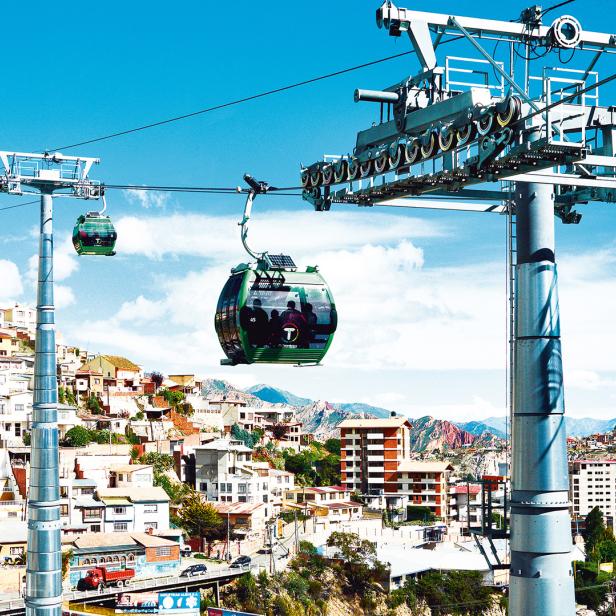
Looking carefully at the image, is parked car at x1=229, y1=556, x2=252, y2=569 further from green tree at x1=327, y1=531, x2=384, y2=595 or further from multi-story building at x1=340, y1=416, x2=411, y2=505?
multi-story building at x1=340, y1=416, x2=411, y2=505

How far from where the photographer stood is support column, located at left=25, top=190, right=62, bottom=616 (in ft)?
70.4

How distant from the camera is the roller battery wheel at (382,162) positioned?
46.1ft

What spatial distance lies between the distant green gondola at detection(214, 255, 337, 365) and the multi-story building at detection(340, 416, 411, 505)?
71.7 metres

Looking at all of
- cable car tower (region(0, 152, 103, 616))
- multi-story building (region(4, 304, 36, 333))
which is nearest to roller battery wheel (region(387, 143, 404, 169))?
cable car tower (region(0, 152, 103, 616))

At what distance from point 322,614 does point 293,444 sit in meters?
43.9

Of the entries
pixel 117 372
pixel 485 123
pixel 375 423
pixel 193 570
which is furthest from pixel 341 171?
pixel 117 372

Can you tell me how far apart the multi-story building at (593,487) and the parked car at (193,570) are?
68226mm

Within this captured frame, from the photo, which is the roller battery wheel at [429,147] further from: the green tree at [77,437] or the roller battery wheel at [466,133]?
the green tree at [77,437]

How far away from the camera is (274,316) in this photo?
16.0 metres

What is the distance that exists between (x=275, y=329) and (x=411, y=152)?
3.70 metres

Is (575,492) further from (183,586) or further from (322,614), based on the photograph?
(183,586)

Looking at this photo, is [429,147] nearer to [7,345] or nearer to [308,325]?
[308,325]

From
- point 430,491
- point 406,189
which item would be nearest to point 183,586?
point 430,491

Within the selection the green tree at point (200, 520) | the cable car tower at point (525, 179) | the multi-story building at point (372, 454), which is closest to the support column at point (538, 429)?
the cable car tower at point (525, 179)
